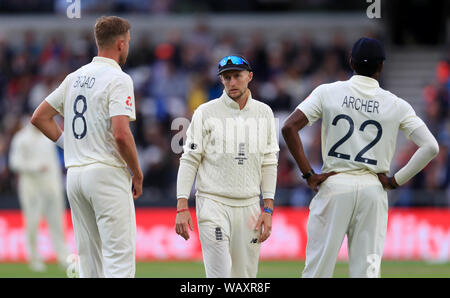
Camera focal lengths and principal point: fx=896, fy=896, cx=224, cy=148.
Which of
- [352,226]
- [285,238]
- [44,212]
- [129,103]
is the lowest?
[285,238]

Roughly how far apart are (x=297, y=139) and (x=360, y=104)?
0.63 metres

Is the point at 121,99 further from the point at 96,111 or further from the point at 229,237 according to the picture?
the point at 229,237

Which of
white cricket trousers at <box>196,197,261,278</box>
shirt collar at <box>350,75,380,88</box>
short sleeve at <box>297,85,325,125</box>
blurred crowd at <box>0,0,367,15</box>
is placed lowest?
white cricket trousers at <box>196,197,261,278</box>

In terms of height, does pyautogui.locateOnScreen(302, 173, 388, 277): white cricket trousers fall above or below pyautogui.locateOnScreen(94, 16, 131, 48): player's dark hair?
below

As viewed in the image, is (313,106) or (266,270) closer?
(313,106)

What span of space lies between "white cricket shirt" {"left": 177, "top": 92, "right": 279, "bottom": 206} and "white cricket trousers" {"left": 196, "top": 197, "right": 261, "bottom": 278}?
9cm

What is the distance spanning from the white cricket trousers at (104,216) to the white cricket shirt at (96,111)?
107 mm

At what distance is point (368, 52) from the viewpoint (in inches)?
309

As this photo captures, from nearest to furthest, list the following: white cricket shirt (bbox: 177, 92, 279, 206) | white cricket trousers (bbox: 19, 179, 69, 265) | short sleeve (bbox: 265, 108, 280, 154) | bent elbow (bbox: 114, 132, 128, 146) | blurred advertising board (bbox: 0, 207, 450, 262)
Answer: bent elbow (bbox: 114, 132, 128, 146), white cricket shirt (bbox: 177, 92, 279, 206), short sleeve (bbox: 265, 108, 280, 154), white cricket trousers (bbox: 19, 179, 69, 265), blurred advertising board (bbox: 0, 207, 450, 262)

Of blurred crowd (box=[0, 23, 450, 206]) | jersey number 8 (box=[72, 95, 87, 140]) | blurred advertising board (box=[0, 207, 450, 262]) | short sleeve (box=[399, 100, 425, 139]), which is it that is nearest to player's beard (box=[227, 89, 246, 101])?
jersey number 8 (box=[72, 95, 87, 140])

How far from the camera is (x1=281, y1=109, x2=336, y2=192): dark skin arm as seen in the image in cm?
784

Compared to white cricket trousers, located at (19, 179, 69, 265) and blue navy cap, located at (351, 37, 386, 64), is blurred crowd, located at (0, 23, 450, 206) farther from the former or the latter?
blue navy cap, located at (351, 37, 386, 64)

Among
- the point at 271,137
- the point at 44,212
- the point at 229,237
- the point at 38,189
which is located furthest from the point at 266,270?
the point at 229,237

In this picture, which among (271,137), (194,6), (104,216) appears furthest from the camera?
(194,6)
